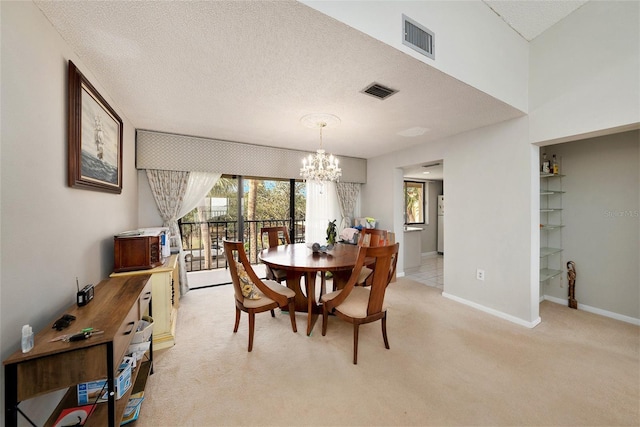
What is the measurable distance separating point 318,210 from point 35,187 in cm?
378

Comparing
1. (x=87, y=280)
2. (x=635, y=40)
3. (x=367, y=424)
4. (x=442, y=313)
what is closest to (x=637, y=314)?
(x=442, y=313)

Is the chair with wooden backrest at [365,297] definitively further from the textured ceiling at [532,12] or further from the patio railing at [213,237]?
the textured ceiling at [532,12]

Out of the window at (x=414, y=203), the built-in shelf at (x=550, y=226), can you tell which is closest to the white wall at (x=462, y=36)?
the built-in shelf at (x=550, y=226)

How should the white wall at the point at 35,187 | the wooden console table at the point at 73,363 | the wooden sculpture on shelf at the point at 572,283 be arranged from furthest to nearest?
the wooden sculpture on shelf at the point at 572,283 < the white wall at the point at 35,187 < the wooden console table at the point at 73,363

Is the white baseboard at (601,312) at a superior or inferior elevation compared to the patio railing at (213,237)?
inferior

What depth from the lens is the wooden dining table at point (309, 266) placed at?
229 centimetres

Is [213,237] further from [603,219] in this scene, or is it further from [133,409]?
[603,219]

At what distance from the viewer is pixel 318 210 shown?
15.5 feet

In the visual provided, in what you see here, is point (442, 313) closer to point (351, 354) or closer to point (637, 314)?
point (351, 354)

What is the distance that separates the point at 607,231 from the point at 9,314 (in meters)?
5.20

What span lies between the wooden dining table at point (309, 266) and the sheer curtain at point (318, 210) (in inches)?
56.0

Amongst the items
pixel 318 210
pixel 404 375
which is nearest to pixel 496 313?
pixel 404 375

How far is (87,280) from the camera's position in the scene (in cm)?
178

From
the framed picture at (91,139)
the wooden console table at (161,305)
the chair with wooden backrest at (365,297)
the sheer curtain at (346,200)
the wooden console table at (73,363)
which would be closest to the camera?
A: the wooden console table at (73,363)
